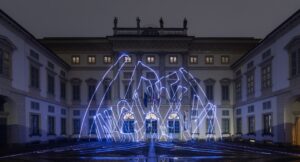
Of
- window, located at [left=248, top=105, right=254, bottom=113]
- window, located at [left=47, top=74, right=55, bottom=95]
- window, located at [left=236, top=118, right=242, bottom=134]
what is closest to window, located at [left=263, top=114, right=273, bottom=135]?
window, located at [left=248, top=105, right=254, bottom=113]

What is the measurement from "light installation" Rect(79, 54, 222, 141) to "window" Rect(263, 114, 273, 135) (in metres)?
14.6

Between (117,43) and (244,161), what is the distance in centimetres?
3637

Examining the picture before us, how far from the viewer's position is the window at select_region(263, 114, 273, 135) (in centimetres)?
3916

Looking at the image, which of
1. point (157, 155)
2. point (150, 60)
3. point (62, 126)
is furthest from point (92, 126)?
point (157, 155)

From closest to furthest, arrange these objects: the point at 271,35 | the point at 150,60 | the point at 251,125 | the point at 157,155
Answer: the point at 157,155 → the point at 271,35 → the point at 251,125 → the point at 150,60

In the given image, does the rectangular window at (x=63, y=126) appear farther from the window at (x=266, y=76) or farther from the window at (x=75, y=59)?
the window at (x=266, y=76)

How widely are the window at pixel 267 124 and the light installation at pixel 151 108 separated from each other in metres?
14.6

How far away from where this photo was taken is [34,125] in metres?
40.1

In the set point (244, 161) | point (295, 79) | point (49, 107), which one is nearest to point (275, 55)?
point (295, 79)

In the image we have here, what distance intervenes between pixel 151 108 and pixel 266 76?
18.2 metres

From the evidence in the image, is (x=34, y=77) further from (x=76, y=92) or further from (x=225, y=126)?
(x=225, y=126)

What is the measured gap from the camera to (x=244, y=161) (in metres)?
20.3

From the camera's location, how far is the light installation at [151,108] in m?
54.7

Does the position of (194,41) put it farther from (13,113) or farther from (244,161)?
(244,161)
